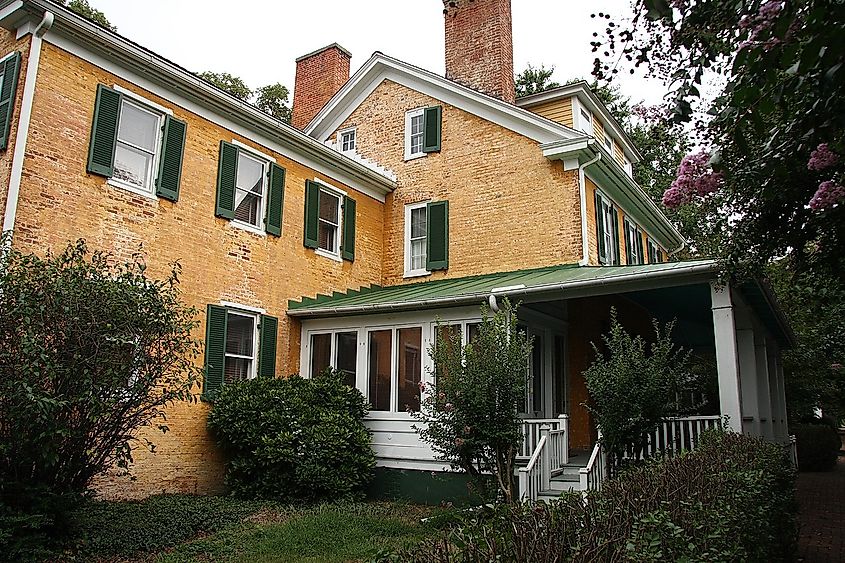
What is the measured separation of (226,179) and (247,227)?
3.11 feet

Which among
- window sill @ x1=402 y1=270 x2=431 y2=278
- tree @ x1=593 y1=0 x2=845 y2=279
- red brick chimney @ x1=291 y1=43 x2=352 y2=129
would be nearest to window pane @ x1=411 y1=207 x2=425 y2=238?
window sill @ x1=402 y1=270 x2=431 y2=278

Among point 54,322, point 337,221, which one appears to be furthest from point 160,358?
point 337,221

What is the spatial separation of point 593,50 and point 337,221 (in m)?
11.0

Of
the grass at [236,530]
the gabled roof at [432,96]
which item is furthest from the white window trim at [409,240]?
the grass at [236,530]

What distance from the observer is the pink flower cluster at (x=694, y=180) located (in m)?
4.79

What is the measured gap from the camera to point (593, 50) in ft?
14.5

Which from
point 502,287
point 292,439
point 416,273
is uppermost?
point 416,273

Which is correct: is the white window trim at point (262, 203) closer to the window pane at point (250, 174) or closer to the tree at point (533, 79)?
the window pane at point (250, 174)

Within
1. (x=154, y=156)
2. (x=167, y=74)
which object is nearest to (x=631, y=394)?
(x=154, y=156)

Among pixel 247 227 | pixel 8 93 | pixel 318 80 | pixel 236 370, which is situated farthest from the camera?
pixel 318 80

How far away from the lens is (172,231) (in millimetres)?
11328

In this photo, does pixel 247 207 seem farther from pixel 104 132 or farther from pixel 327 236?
pixel 104 132

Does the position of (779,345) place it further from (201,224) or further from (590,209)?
(201,224)

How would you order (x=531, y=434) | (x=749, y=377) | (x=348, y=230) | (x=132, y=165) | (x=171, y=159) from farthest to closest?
(x=348, y=230), (x=749, y=377), (x=171, y=159), (x=132, y=165), (x=531, y=434)
